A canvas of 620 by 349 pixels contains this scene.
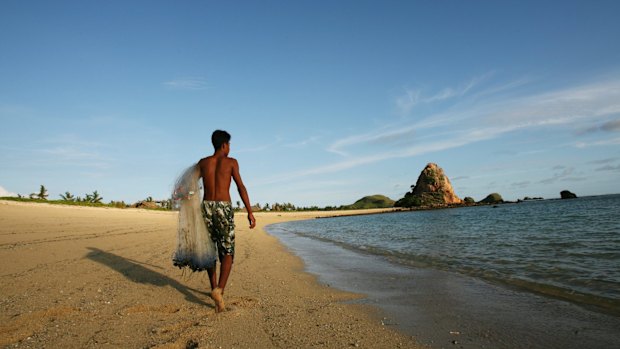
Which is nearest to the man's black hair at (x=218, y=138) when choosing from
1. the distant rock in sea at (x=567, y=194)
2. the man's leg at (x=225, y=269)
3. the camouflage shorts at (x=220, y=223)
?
the camouflage shorts at (x=220, y=223)

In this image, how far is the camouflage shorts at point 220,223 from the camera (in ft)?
16.8

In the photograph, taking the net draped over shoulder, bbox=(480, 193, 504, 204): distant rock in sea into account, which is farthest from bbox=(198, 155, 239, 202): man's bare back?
bbox=(480, 193, 504, 204): distant rock in sea

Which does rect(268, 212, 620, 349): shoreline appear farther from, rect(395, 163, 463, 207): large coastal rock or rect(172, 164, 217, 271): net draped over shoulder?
rect(395, 163, 463, 207): large coastal rock

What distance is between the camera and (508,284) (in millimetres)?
6562

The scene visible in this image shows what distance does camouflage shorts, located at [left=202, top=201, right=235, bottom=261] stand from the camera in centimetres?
512

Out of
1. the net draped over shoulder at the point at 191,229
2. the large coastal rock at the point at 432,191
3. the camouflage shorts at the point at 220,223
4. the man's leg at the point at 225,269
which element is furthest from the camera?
the large coastal rock at the point at 432,191

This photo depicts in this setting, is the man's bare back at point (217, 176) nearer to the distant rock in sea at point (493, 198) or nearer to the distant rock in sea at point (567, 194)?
the distant rock in sea at point (493, 198)

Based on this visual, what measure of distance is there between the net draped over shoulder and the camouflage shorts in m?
0.14

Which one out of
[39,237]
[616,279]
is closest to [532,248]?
[616,279]

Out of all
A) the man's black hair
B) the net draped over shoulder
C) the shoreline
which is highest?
the man's black hair

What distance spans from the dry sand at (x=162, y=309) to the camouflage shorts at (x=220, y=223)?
83cm

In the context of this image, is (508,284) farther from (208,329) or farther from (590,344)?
(208,329)

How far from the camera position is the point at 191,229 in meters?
5.33

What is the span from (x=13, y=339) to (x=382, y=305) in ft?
14.4
